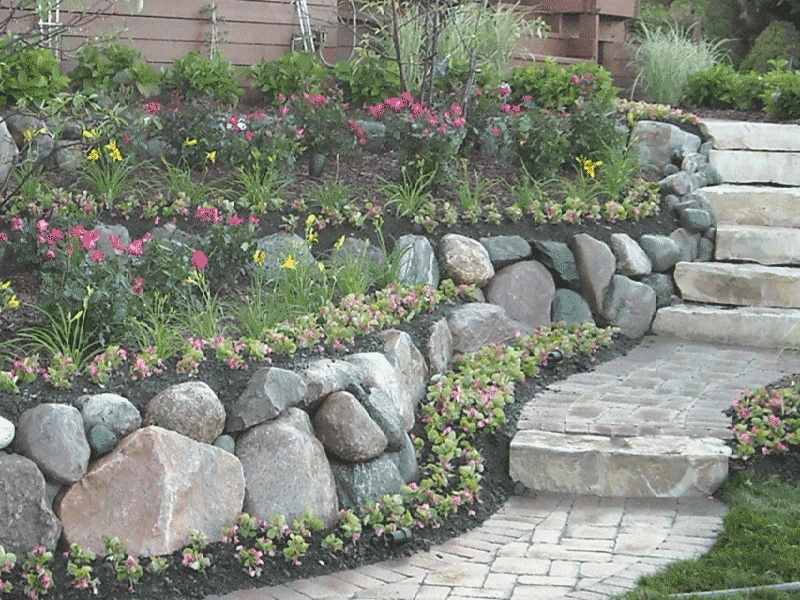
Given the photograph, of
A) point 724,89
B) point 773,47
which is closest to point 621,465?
point 724,89

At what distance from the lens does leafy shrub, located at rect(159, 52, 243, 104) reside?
665 centimetres

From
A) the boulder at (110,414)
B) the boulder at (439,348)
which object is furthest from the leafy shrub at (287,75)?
the boulder at (110,414)

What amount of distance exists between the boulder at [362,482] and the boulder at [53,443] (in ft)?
3.16

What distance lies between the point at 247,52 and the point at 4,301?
3.56 meters

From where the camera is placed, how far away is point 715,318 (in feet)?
19.9

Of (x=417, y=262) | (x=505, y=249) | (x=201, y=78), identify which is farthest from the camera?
(x=201, y=78)

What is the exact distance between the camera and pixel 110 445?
3514 millimetres

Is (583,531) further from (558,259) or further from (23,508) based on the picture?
(558,259)

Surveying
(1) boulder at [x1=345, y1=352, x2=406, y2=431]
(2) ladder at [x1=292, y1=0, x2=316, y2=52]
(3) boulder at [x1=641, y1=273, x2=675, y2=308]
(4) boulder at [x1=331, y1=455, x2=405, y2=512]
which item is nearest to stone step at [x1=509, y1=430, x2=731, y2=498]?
(1) boulder at [x1=345, y1=352, x2=406, y2=431]

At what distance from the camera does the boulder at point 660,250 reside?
20.8 ft

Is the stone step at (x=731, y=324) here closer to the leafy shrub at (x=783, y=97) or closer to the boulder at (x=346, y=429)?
the leafy shrub at (x=783, y=97)

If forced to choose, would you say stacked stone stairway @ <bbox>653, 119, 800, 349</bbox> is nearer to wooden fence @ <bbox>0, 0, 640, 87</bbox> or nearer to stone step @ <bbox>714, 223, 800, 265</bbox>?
stone step @ <bbox>714, 223, 800, 265</bbox>

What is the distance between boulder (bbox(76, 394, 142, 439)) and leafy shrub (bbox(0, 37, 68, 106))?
2801mm

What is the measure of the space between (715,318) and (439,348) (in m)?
1.93
